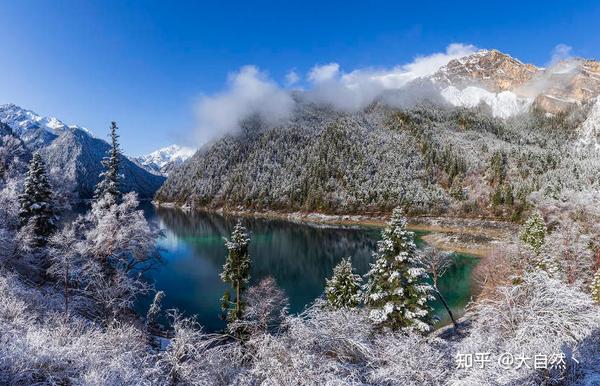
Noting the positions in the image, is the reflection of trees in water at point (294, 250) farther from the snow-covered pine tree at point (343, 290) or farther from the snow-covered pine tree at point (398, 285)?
the snow-covered pine tree at point (398, 285)

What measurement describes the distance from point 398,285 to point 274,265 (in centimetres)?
4770

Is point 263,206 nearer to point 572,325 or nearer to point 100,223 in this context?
point 100,223

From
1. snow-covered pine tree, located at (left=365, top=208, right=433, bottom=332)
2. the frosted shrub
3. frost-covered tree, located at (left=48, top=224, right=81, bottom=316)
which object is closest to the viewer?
the frosted shrub

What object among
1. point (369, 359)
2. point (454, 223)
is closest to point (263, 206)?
point (454, 223)

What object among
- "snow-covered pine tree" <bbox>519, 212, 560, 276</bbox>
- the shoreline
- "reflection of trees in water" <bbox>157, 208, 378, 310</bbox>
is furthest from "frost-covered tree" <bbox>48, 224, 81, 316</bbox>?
the shoreline

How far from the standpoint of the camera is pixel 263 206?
642ft

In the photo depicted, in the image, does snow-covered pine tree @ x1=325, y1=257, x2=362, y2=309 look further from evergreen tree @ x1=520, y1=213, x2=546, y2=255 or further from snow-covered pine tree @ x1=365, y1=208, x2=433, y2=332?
evergreen tree @ x1=520, y1=213, x2=546, y2=255

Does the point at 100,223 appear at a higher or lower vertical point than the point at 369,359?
higher

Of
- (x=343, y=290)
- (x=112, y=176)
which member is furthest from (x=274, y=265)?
(x=112, y=176)

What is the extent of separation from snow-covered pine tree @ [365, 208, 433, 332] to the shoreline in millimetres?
46694

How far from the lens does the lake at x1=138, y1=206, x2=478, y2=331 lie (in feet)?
162

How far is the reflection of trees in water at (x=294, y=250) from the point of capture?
61703mm

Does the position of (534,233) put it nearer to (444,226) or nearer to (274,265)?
(274,265)

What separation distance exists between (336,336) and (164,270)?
5806 centimetres
